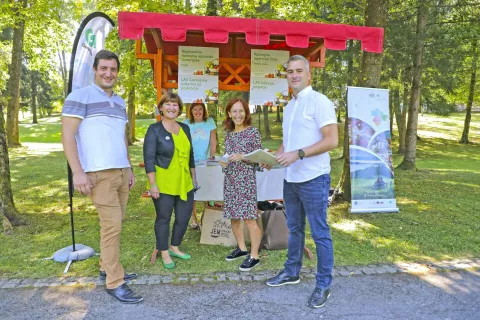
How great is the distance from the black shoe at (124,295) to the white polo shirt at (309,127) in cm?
168

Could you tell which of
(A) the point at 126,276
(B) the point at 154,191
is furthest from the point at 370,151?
(A) the point at 126,276

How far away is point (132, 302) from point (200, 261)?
1025mm

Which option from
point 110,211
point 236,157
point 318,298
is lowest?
point 318,298

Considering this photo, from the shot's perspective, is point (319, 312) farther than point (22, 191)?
No

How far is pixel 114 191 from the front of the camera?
10.2ft

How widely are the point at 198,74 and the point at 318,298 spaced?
369 cm

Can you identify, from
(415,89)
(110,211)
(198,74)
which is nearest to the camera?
(110,211)

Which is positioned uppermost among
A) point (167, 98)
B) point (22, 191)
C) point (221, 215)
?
point (167, 98)

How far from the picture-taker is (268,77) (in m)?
5.57

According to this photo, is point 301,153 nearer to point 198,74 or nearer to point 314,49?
point 314,49

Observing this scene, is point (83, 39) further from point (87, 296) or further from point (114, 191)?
point (87, 296)

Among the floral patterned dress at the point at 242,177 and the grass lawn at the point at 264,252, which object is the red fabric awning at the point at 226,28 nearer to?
the floral patterned dress at the point at 242,177

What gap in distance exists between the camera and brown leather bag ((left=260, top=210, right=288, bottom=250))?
14.1 feet

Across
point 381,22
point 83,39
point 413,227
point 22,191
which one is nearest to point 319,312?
point 413,227
